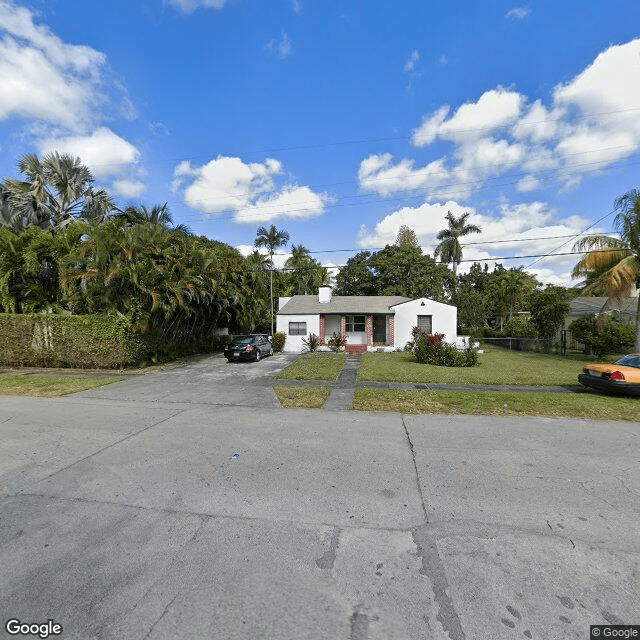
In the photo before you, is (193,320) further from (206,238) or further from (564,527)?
(564,527)

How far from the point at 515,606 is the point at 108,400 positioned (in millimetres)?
9259

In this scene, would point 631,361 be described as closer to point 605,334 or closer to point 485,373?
point 485,373

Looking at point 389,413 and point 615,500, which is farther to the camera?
point 389,413

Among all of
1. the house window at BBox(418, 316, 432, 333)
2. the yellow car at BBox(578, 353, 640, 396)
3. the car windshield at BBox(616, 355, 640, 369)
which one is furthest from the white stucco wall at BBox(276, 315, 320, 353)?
the car windshield at BBox(616, 355, 640, 369)

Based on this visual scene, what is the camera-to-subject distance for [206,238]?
29.6m

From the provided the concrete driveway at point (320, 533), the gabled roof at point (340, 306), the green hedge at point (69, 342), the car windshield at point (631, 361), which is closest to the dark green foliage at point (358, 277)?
the gabled roof at point (340, 306)

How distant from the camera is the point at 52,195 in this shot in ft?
63.8

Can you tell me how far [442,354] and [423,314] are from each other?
21.7ft

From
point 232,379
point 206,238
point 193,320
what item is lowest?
point 232,379

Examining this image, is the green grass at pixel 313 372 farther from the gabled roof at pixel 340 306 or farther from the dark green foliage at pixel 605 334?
the dark green foliage at pixel 605 334

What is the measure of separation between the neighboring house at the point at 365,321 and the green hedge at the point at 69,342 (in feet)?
32.1

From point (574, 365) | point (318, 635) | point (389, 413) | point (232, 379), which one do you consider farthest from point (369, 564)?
point (574, 365)

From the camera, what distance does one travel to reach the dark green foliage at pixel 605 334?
16.7 metres

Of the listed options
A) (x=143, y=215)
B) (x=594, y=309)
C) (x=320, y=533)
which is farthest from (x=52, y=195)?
(x=594, y=309)
